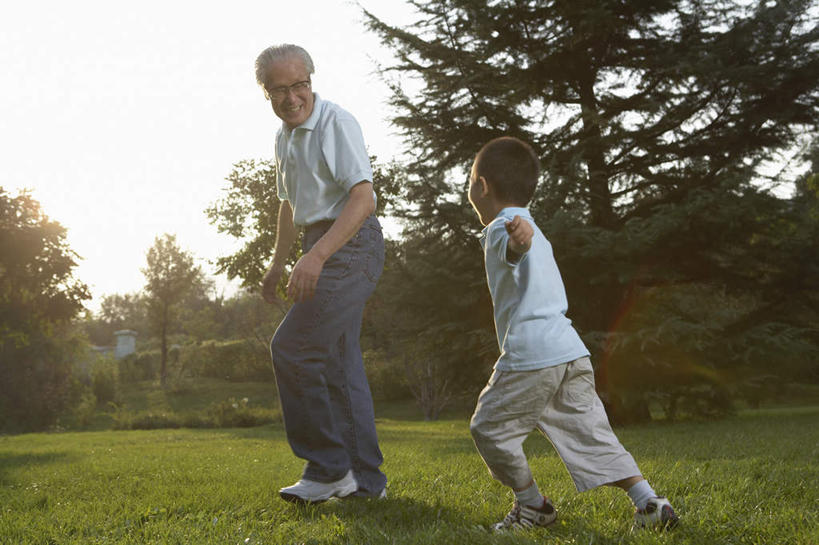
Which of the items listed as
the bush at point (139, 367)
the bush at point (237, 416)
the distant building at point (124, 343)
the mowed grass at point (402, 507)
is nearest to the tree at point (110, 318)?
the distant building at point (124, 343)

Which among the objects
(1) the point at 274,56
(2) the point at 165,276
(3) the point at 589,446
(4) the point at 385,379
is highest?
(2) the point at 165,276

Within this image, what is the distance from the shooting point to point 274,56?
3.07 metres

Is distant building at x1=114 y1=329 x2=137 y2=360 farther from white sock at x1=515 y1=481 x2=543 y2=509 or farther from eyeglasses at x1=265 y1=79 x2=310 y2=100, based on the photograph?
white sock at x1=515 y1=481 x2=543 y2=509

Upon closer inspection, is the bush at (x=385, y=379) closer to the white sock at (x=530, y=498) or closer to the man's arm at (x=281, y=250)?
the man's arm at (x=281, y=250)

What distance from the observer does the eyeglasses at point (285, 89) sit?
310 cm

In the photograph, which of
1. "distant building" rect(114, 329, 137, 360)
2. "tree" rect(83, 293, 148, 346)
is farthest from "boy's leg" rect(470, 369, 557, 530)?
"tree" rect(83, 293, 148, 346)

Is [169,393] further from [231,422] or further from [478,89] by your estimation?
[478,89]

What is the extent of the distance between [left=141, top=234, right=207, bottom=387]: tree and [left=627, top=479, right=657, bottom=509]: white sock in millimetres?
29490

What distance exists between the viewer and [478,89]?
33.1 ft

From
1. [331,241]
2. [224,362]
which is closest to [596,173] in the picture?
[331,241]

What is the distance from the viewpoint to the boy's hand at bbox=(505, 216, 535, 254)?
7.67ft

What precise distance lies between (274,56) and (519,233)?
5.00 feet

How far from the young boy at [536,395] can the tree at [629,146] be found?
255 inches

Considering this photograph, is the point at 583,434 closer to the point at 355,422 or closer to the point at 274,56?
the point at 355,422
